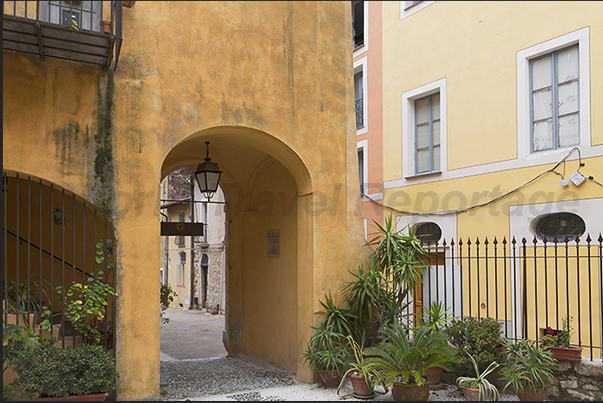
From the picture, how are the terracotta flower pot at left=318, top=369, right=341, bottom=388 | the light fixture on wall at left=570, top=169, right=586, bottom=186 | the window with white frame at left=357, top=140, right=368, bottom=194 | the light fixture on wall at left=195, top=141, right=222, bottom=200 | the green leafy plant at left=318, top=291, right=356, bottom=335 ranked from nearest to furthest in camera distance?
the terracotta flower pot at left=318, top=369, right=341, bottom=388 < the green leafy plant at left=318, top=291, right=356, bottom=335 < the light fixture on wall at left=195, top=141, right=222, bottom=200 < the light fixture on wall at left=570, top=169, right=586, bottom=186 < the window with white frame at left=357, top=140, right=368, bottom=194

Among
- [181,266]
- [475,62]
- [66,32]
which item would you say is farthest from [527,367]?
[181,266]

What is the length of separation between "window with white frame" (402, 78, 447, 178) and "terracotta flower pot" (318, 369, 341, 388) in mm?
6885

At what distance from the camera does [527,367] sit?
20.4 feet

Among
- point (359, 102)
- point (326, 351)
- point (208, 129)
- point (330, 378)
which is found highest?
point (359, 102)

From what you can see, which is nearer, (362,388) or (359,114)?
(362,388)

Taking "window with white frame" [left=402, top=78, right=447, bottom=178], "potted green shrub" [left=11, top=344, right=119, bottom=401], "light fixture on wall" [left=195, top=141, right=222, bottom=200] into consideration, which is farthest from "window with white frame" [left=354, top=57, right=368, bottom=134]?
"potted green shrub" [left=11, top=344, right=119, bottom=401]

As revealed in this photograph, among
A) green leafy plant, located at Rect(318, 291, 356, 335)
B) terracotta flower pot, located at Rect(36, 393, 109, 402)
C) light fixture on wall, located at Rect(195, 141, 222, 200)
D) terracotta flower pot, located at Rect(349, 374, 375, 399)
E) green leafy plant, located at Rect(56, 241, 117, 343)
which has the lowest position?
terracotta flower pot, located at Rect(349, 374, 375, 399)

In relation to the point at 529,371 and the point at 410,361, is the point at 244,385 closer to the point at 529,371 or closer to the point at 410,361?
the point at 410,361

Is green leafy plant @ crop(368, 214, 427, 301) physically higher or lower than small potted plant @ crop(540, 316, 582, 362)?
higher

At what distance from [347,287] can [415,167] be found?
6811 mm

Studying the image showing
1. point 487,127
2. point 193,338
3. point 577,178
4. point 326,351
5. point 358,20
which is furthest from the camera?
point 358,20

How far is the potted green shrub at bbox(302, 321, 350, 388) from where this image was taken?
22.5 feet

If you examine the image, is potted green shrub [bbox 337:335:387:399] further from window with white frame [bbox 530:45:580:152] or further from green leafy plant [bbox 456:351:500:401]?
window with white frame [bbox 530:45:580:152]

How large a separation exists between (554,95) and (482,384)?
6457 mm
